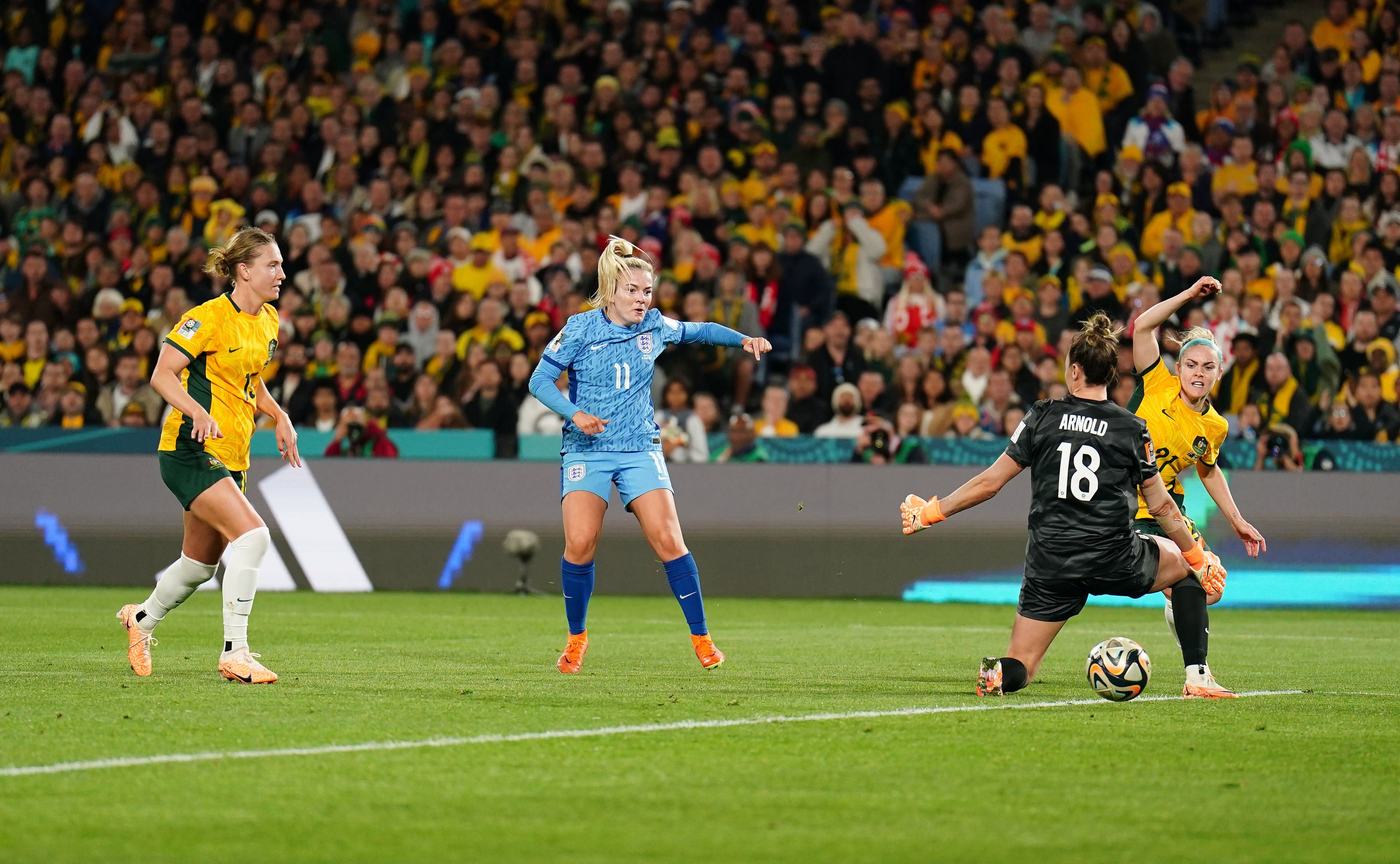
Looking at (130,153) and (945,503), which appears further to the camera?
(130,153)

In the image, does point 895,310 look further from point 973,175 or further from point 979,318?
point 973,175

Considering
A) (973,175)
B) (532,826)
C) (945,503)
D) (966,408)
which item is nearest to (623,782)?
(532,826)

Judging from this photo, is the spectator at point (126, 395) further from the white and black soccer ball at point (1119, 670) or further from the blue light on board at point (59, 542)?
the white and black soccer ball at point (1119, 670)

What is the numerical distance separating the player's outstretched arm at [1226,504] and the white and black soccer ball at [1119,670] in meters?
1.30

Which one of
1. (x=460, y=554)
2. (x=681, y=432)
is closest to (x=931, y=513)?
(x=681, y=432)

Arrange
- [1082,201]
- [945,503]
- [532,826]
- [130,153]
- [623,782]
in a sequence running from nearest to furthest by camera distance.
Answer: [532,826] → [623,782] → [945,503] → [1082,201] → [130,153]

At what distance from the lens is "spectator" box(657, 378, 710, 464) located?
16.3 m

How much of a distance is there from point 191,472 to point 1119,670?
171 inches

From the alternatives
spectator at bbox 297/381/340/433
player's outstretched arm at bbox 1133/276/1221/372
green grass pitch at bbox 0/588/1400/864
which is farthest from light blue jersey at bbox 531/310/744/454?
spectator at bbox 297/381/340/433

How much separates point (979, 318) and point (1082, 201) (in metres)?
3.21

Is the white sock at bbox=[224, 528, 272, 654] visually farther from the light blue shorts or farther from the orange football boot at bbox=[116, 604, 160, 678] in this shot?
the light blue shorts

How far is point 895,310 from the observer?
18203 millimetres

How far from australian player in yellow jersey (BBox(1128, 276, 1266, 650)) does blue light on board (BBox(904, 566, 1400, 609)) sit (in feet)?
22.1

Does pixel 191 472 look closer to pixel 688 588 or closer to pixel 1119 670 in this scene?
pixel 688 588
